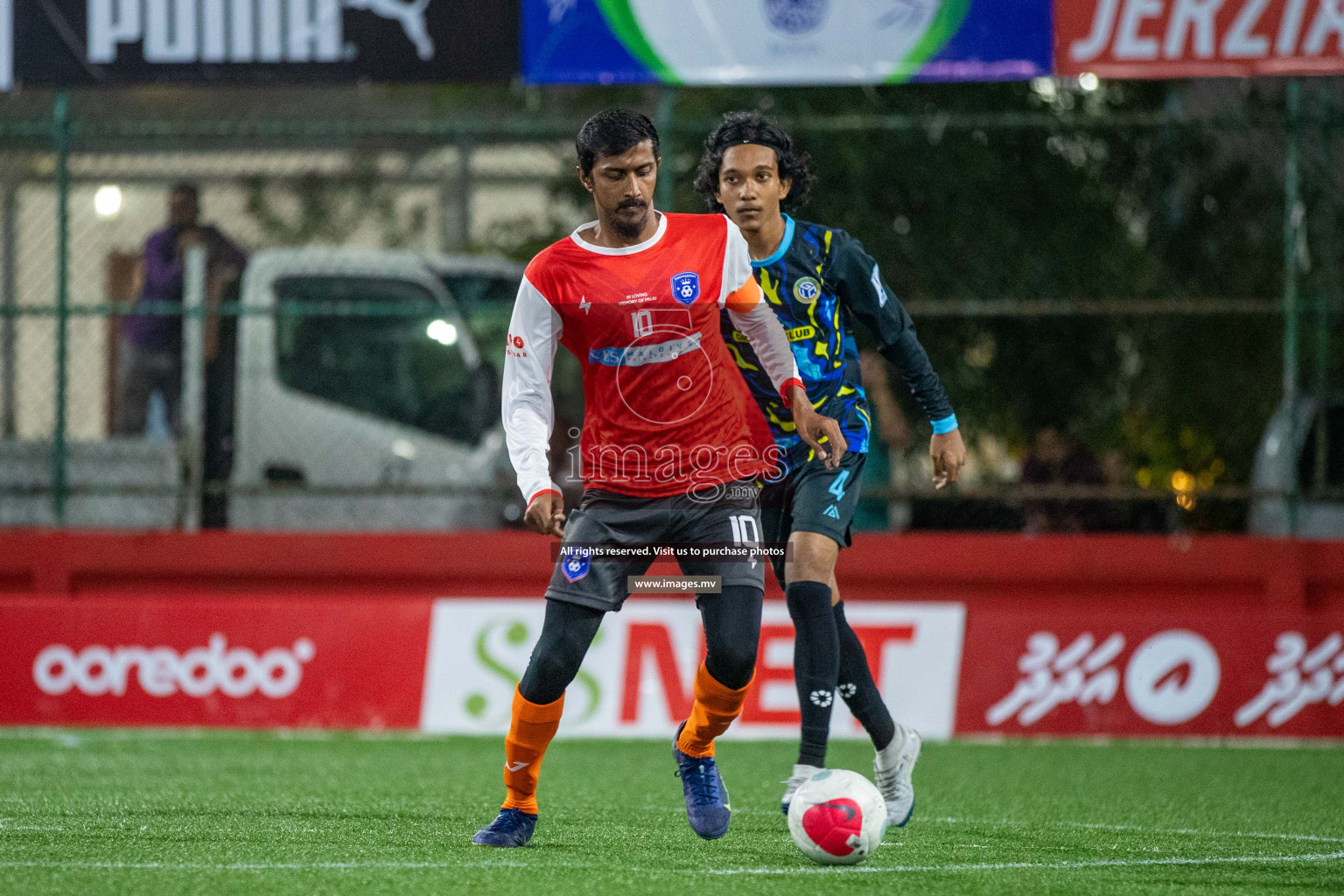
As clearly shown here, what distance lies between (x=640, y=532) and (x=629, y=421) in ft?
1.08

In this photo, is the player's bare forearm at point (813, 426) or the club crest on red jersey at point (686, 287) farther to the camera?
the player's bare forearm at point (813, 426)

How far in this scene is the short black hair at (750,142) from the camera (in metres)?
5.80

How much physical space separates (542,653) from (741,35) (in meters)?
5.15

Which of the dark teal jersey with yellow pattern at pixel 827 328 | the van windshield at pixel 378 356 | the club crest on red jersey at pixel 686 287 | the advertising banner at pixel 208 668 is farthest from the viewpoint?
the van windshield at pixel 378 356

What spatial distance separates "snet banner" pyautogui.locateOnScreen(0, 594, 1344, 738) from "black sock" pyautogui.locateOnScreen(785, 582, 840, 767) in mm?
3327

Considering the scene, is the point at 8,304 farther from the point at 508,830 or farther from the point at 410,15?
the point at 508,830

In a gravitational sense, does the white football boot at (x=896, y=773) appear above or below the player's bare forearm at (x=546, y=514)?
below

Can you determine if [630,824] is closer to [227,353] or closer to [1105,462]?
[227,353]

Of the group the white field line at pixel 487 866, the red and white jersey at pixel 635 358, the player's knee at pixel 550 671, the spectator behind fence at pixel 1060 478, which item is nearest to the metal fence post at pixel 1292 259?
the spectator behind fence at pixel 1060 478

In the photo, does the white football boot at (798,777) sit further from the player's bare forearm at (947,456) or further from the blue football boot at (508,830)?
the player's bare forearm at (947,456)

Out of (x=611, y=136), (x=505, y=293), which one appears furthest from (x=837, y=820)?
(x=505, y=293)

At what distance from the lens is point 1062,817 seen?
601cm

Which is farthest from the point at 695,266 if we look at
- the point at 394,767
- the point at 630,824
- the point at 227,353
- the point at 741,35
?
the point at 227,353

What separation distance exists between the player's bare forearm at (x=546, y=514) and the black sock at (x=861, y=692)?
4.11ft
